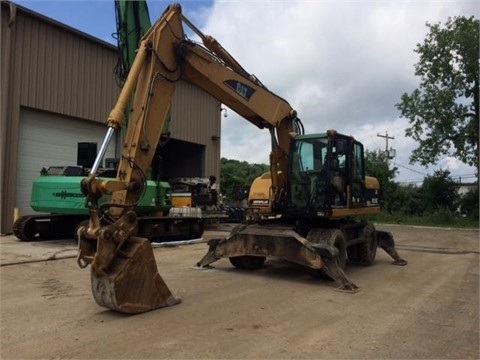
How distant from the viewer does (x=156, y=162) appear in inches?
593

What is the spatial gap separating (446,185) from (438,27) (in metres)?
10.3

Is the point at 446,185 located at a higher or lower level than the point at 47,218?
higher

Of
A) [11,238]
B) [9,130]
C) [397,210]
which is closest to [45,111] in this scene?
[9,130]

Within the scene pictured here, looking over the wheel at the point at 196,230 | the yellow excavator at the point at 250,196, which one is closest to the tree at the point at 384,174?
the wheel at the point at 196,230

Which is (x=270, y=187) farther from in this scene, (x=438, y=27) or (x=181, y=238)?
(x=438, y=27)

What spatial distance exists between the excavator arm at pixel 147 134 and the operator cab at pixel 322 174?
14.5 inches

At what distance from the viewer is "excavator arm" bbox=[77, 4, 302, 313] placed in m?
5.89

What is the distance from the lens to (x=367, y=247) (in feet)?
35.6

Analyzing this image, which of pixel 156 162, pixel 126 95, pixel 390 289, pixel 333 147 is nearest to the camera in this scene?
pixel 126 95

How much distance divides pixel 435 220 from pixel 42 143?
23064 mm

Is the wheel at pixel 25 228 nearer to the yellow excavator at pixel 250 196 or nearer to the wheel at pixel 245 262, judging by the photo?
the yellow excavator at pixel 250 196

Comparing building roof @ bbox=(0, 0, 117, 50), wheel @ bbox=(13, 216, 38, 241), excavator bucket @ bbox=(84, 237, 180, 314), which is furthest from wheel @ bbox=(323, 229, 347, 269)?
building roof @ bbox=(0, 0, 117, 50)

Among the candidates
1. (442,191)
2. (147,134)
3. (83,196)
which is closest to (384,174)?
(442,191)

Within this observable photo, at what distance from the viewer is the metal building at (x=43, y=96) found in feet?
51.4
